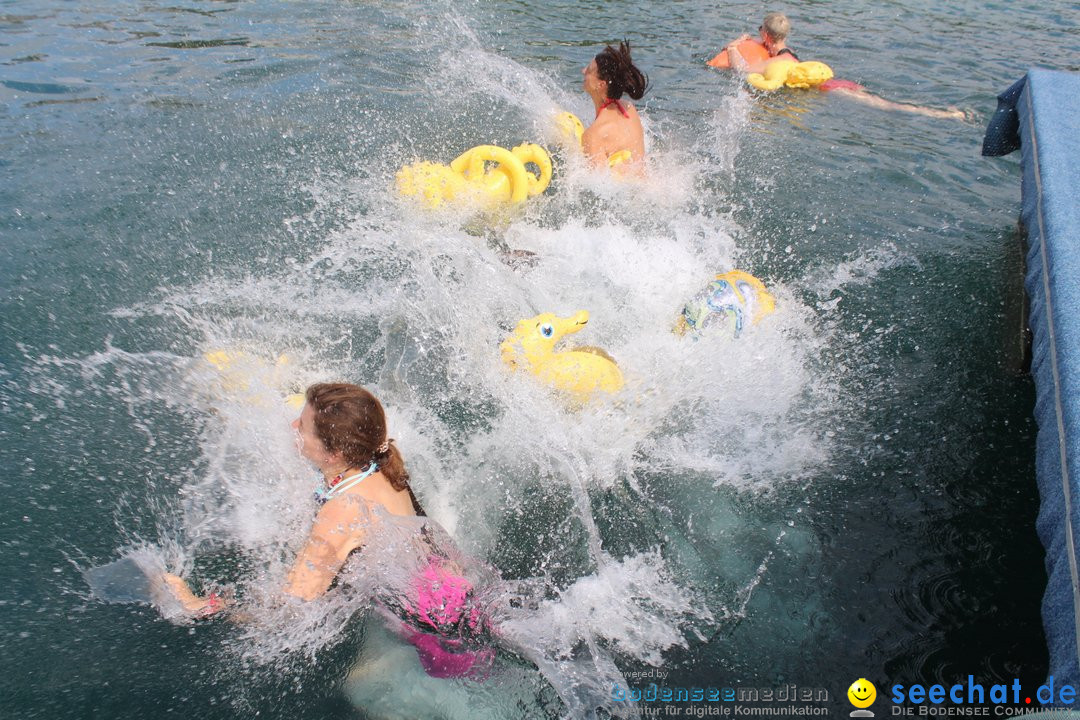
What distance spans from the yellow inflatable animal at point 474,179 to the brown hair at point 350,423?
281 cm

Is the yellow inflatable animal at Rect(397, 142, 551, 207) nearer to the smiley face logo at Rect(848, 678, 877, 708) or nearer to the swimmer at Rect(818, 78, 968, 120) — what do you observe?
the smiley face logo at Rect(848, 678, 877, 708)

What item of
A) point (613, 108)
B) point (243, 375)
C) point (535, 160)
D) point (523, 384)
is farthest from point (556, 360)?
point (613, 108)

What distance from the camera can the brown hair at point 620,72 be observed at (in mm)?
5613

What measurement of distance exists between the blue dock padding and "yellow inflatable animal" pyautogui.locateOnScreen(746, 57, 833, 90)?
2.59m

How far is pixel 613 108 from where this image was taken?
5879 mm

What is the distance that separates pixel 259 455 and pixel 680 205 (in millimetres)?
4014

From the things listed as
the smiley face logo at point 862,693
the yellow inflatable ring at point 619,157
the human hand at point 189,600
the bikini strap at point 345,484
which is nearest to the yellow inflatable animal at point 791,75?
the yellow inflatable ring at point 619,157

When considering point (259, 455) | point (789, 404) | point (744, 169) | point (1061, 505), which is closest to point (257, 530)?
point (259, 455)

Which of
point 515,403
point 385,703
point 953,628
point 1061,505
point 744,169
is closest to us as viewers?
point 1061,505

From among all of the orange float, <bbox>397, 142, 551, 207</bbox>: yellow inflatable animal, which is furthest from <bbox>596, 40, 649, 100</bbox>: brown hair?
the orange float

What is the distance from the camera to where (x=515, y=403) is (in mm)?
3895

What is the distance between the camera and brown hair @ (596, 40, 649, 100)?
18.4 ft

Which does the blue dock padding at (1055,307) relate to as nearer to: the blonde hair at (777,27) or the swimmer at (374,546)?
the swimmer at (374,546)

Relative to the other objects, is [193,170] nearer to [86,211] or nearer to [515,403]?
[86,211]
